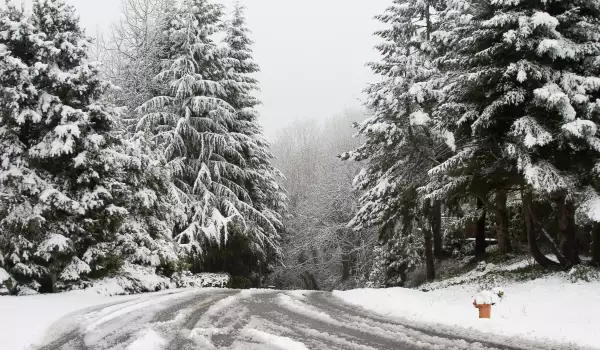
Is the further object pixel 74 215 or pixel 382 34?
pixel 382 34

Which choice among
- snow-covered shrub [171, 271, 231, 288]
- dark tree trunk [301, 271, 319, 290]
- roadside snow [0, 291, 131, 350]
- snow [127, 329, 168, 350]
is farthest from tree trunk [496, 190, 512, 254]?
dark tree trunk [301, 271, 319, 290]

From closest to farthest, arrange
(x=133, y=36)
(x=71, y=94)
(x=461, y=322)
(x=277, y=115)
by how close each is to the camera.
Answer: (x=461, y=322)
(x=71, y=94)
(x=133, y=36)
(x=277, y=115)

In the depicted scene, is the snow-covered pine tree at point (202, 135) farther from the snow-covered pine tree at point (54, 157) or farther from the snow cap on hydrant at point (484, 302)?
the snow cap on hydrant at point (484, 302)

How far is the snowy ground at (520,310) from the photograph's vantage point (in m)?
7.95

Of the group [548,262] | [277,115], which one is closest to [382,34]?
[548,262]

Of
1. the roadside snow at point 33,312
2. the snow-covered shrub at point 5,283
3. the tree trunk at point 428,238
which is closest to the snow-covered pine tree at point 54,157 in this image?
the snow-covered shrub at point 5,283

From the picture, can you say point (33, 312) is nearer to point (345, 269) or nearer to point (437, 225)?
point (437, 225)

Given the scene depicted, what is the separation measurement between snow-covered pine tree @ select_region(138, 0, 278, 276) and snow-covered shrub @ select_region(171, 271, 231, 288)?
0.87 metres

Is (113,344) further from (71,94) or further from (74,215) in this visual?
(71,94)

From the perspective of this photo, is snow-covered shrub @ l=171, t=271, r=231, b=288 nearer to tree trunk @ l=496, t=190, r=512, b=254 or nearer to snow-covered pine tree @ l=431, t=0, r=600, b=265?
snow-covered pine tree @ l=431, t=0, r=600, b=265

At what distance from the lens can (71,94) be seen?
1478 centimetres

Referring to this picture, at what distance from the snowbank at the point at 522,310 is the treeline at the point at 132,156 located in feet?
27.1

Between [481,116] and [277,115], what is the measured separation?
12831cm

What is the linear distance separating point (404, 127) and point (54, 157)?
11650mm
